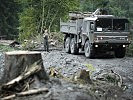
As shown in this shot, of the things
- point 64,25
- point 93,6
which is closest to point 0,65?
point 64,25

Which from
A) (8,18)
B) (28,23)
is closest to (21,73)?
(28,23)

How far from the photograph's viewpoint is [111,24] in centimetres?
2150

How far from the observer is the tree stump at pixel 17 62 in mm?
9000

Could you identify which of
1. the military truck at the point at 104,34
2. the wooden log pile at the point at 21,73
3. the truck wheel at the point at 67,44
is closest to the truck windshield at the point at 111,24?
the military truck at the point at 104,34

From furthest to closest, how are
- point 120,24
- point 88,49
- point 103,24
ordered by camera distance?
point 88,49 < point 120,24 < point 103,24

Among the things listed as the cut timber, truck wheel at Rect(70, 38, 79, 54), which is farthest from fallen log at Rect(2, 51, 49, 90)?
truck wheel at Rect(70, 38, 79, 54)

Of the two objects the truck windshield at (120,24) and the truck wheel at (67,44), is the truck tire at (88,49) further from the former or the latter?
the truck wheel at (67,44)

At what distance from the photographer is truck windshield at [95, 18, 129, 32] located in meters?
21.2

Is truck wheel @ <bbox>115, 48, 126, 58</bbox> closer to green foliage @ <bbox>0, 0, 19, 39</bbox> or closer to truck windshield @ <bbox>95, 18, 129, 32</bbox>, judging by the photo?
truck windshield @ <bbox>95, 18, 129, 32</bbox>

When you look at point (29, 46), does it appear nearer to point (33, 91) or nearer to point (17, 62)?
point (17, 62)

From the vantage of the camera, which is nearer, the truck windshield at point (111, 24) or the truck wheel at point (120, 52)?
the truck windshield at point (111, 24)

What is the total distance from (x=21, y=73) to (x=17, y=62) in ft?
0.89

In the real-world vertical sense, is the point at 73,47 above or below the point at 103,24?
below

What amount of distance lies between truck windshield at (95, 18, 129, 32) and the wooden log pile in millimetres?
12210
